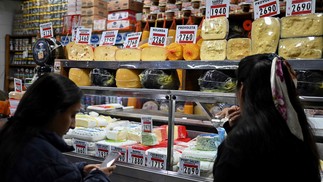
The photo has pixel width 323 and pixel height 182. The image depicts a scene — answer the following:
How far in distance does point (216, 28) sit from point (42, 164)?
69.0 inches

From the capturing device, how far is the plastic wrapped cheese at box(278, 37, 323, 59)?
6.80 feet

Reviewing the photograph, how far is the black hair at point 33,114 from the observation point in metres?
1.28

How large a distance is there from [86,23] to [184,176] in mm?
5601

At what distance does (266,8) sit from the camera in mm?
2373

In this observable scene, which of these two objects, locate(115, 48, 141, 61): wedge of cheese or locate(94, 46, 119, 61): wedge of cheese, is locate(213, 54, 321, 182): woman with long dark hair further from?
locate(94, 46, 119, 61): wedge of cheese

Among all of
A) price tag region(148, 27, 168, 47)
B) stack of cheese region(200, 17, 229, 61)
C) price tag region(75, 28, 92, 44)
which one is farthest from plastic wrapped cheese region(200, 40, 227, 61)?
price tag region(75, 28, 92, 44)

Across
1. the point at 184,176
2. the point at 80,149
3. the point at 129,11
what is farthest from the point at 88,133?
the point at 129,11

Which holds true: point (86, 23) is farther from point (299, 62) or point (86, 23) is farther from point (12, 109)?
point (299, 62)

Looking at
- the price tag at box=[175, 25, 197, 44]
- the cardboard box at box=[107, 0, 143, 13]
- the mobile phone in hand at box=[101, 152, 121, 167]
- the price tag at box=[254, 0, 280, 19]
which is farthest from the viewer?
the cardboard box at box=[107, 0, 143, 13]

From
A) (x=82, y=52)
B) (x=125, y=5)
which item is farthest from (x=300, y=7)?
(x=125, y=5)

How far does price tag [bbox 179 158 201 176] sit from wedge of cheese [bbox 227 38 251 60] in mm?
835

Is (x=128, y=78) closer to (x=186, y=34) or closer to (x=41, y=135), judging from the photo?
(x=186, y=34)

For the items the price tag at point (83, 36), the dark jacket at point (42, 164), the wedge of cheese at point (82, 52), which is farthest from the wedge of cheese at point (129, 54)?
the dark jacket at point (42, 164)

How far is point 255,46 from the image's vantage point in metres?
2.35
